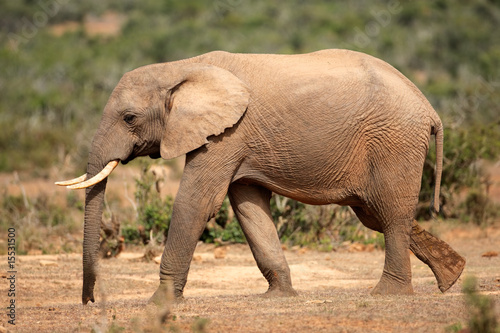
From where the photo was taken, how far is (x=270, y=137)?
25.0 ft

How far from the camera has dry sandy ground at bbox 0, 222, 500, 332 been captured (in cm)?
601

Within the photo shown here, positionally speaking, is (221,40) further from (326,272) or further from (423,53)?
(326,272)

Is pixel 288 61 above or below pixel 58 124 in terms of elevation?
above

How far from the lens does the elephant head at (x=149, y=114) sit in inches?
297

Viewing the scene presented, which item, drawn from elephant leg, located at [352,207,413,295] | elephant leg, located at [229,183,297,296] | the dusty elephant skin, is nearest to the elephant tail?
the dusty elephant skin

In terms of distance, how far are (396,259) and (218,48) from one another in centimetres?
3001

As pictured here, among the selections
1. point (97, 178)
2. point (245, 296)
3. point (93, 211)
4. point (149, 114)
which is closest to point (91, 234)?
point (93, 211)

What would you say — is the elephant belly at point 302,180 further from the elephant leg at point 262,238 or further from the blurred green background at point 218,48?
the blurred green background at point 218,48

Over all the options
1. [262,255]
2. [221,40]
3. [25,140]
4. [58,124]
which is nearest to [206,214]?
[262,255]

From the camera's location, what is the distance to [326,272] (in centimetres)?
1064

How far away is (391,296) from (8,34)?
39113 mm

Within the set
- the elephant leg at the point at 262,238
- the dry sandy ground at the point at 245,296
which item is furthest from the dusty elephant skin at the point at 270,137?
the dry sandy ground at the point at 245,296

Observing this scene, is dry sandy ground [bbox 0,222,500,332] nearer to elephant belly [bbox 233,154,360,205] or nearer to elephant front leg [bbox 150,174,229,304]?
elephant front leg [bbox 150,174,229,304]

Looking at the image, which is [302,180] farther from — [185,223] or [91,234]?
[91,234]
